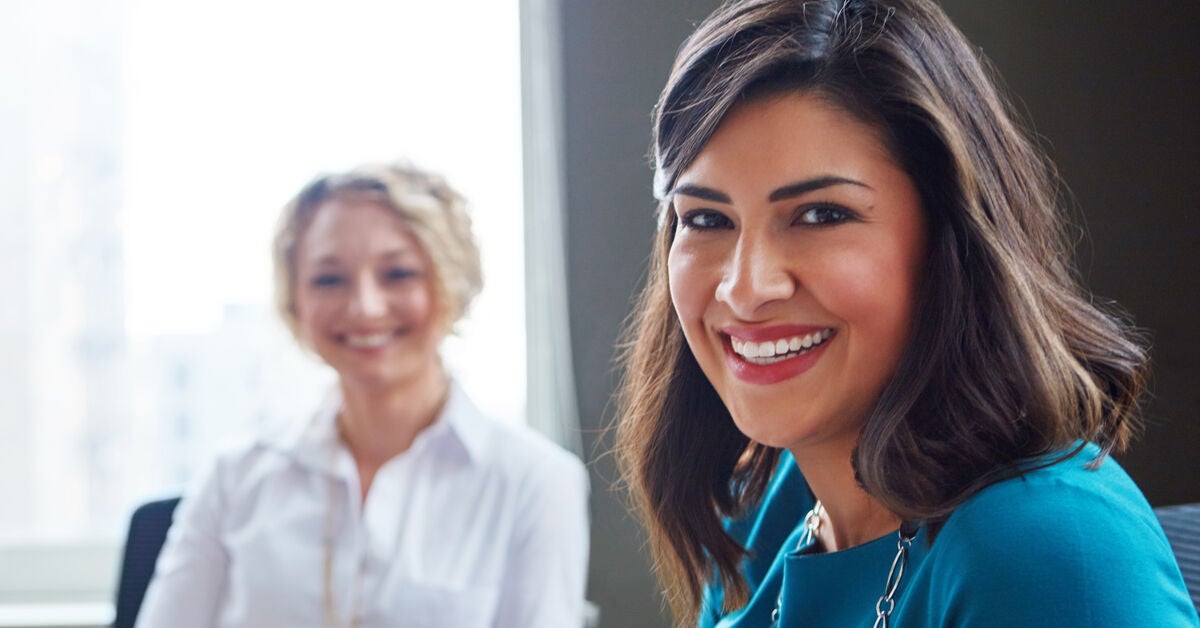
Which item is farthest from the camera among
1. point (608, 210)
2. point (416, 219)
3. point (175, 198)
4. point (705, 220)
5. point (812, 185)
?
point (175, 198)

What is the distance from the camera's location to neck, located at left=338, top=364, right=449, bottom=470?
2062 mm

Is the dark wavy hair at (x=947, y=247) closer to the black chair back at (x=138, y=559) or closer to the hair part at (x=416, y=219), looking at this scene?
the hair part at (x=416, y=219)

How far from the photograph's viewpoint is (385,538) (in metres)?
1.94

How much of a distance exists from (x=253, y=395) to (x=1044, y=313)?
7.61ft

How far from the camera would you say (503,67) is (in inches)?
105

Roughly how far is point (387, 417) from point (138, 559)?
0.53m

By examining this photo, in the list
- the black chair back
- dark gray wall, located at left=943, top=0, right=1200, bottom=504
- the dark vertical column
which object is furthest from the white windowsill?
dark gray wall, located at left=943, top=0, right=1200, bottom=504

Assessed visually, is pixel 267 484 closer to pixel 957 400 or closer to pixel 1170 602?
pixel 957 400

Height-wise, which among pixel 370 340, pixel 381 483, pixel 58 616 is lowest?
pixel 58 616

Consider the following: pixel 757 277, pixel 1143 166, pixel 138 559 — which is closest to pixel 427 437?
pixel 138 559

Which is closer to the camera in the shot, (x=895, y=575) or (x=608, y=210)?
(x=895, y=575)

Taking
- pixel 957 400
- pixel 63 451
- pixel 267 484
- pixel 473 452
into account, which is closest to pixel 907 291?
pixel 957 400

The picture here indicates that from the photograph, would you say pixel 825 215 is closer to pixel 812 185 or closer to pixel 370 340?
pixel 812 185

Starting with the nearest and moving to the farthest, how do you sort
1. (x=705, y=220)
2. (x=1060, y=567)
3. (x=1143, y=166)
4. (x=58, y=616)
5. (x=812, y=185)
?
(x=1060, y=567) → (x=812, y=185) → (x=705, y=220) → (x=1143, y=166) → (x=58, y=616)
